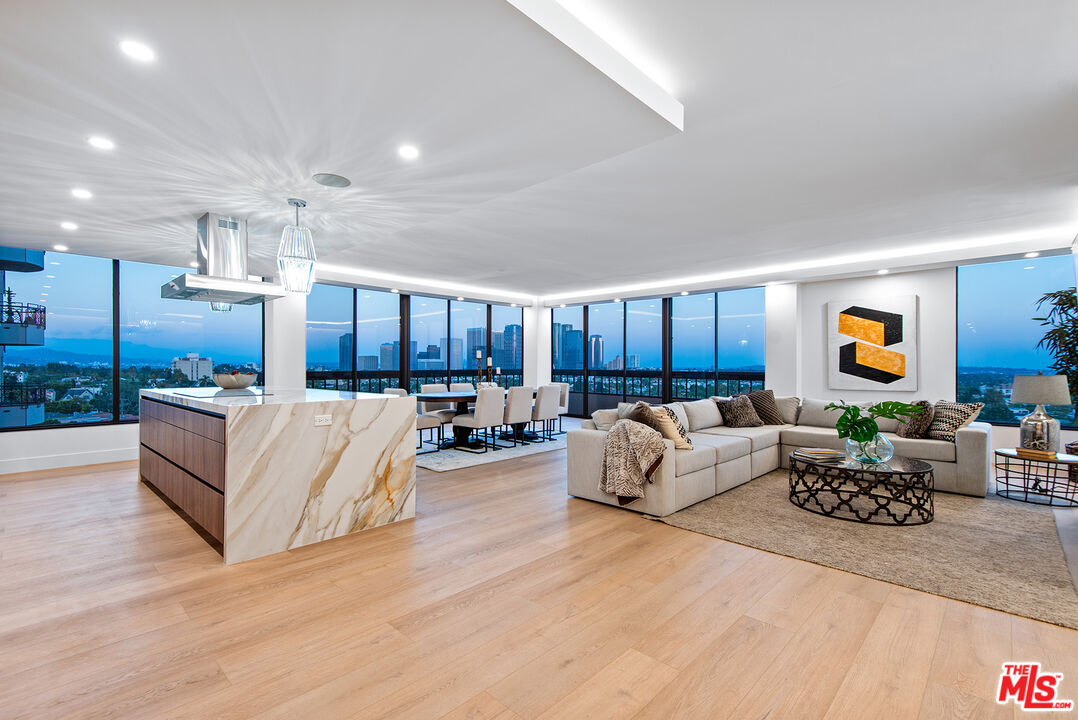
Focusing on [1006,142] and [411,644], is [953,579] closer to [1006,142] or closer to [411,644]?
[1006,142]

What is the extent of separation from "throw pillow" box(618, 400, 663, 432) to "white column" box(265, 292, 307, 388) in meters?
5.06

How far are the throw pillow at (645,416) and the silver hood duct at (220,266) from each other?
10.5 ft

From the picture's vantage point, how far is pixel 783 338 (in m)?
7.46

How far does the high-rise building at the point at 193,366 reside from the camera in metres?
6.72

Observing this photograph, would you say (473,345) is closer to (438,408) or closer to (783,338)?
(438,408)

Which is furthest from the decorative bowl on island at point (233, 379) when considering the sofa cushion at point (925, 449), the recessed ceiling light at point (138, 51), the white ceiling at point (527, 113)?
the sofa cushion at point (925, 449)

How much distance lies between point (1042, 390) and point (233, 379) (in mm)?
7087

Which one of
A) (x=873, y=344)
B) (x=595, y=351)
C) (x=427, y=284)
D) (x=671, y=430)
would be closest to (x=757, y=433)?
(x=671, y=430)

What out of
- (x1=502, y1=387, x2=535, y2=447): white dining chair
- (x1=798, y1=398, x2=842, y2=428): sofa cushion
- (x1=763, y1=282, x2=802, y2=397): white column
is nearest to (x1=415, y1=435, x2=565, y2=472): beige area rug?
(x1=502, y1=387, x2=535, y2=447): white dining chair

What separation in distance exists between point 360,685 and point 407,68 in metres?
2.36

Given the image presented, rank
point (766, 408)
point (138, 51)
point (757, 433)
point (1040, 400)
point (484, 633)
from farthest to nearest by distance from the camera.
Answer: point (766, 408)
point (757, 433)
point (1040, 400)
point (484, 633)
point (138, 51)

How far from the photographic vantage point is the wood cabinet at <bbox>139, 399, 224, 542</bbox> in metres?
3.14

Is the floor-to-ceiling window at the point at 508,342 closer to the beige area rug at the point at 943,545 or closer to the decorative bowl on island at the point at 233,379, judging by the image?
the decorative bowl on island at the point at 233,379

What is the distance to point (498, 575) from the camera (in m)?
2.76
